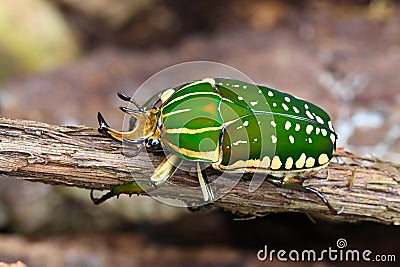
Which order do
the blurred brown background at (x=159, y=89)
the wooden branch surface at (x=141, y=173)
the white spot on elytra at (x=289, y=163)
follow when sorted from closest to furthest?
the wooden branch surface at (x=141, y=173)
the white spot on elytra at (x=289, y=163)
the blurred brown background at (x=159, y=89)

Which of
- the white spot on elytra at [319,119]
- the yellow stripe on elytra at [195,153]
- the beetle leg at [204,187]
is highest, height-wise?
the white spot on elytra at [319,119]

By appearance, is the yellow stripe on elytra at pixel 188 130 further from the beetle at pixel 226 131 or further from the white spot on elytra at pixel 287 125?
the white spot on elytra at pixel 287 125

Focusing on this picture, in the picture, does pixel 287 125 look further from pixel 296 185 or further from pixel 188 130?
pixel 188 130

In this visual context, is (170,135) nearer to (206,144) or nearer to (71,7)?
(206,144)

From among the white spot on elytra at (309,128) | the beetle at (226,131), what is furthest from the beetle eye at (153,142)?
the white spot on elytra at (309,128)

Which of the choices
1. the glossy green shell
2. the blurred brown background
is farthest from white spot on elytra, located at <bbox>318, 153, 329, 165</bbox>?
the blurred brown background

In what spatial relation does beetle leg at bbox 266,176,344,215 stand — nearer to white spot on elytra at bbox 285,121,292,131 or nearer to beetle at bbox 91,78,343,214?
beetle at bbox 91,78,343,214

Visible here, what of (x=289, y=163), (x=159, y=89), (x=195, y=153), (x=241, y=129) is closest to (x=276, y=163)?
(x=289, y=163)
